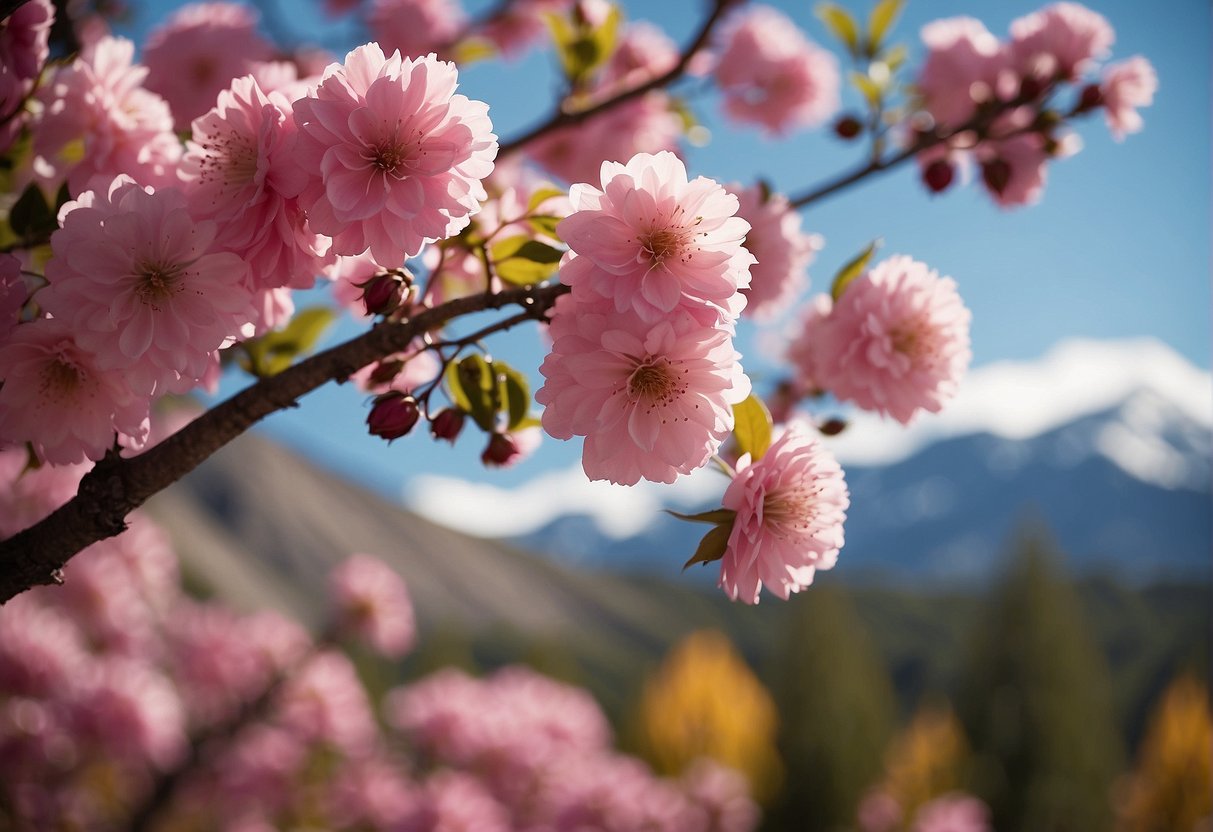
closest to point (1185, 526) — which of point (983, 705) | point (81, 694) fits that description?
point (983, 705)

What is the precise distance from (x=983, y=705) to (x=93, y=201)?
38.7 feet

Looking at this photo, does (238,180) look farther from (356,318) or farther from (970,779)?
(970,779)

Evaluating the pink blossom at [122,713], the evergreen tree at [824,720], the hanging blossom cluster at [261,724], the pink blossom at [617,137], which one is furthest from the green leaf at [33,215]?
the evergreen tree at [824,720]

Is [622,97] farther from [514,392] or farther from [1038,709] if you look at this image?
[1038,709]

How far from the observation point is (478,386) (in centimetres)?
76

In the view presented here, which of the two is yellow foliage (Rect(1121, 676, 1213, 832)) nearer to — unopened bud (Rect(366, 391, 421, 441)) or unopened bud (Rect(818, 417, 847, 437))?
unopened bud (Rect(818, 417, 847, 437))

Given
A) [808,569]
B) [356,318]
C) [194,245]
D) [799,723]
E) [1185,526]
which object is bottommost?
[808,569]

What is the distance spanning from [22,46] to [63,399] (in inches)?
16.1

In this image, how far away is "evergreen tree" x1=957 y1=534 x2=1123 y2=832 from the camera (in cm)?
966

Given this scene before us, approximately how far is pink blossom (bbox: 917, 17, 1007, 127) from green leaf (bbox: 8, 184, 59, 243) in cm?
115

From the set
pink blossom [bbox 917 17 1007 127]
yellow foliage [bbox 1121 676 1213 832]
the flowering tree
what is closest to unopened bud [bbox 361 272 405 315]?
the flowering tree

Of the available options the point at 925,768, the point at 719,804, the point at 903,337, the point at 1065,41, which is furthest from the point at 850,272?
the point at 925,768

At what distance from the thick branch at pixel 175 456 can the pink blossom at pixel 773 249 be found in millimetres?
444

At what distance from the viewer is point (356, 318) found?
0.98 metres
